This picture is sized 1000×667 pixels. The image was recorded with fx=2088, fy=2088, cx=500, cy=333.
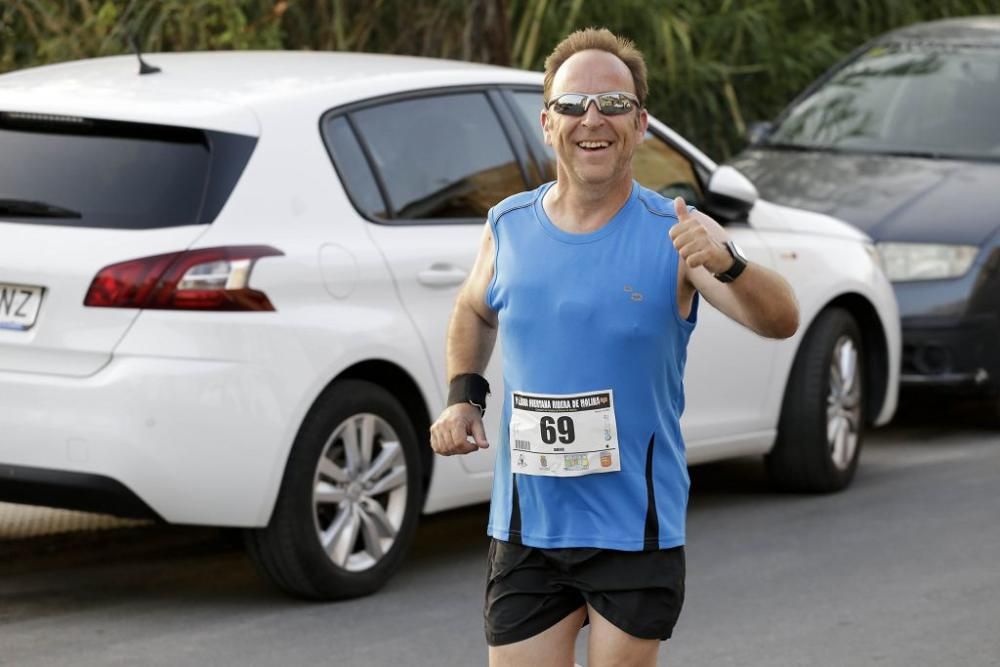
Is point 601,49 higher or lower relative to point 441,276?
higher

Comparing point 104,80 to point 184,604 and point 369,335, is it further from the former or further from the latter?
point 184,604

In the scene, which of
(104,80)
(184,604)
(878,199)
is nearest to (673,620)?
(184,604)

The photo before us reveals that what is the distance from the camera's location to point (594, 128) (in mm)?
3842

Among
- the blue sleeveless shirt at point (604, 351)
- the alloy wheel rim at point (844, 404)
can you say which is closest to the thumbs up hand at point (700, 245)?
the blue sleeveless shirt at point (604, 351)

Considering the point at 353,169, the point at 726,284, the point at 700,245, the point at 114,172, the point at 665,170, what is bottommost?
the point at 665,170

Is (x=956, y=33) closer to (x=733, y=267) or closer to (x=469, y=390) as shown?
(x=469, y=390)

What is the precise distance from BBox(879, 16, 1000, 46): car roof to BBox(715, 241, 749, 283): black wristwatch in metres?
7.85

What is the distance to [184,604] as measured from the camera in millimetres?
6426

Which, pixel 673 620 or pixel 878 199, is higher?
pixel 673 620

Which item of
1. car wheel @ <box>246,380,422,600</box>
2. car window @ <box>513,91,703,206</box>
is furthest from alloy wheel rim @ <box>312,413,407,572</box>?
car window @ <box>513,91,703,206</box>

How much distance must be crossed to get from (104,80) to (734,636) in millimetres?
2607

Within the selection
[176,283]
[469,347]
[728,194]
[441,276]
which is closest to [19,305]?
[176,283]

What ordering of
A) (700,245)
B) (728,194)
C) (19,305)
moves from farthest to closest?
(728,194) → (19,305) → (700,245)

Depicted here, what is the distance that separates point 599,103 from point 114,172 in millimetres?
2639
